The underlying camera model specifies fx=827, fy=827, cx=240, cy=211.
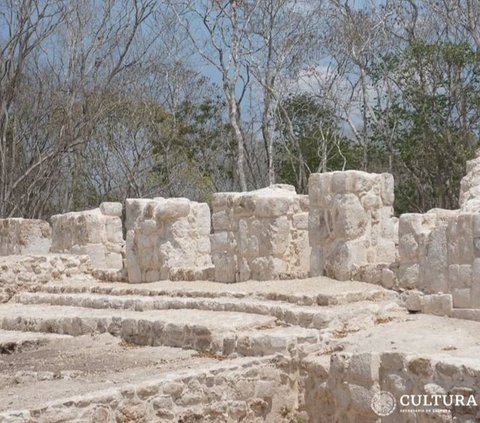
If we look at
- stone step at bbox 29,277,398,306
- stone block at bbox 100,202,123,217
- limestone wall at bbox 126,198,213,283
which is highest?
stone block at bbox 100,202,123,217

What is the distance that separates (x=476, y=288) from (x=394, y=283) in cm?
163

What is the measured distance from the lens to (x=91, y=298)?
10805 mm

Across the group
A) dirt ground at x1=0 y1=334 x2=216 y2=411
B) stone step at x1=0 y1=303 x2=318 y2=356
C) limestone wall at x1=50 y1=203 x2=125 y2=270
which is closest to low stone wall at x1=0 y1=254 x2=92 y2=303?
limestone wall at x1=50 y1=203 x2=125 y2=270

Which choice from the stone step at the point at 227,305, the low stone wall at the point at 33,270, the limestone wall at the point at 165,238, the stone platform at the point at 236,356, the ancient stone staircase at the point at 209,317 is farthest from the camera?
the low stone wall at the point at 33,270

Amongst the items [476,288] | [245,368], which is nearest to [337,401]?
[245,368]

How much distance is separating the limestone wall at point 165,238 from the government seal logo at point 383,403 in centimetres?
597

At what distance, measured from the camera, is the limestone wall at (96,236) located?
47.5ft

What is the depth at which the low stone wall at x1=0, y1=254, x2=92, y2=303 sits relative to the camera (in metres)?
12.4

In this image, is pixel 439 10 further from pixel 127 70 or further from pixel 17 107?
pixel 17 107

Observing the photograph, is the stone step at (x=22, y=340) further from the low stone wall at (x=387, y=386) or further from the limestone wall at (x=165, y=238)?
the low stone wall at (x=387, y=386)

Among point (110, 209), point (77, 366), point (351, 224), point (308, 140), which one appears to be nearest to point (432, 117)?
point (308, 140)

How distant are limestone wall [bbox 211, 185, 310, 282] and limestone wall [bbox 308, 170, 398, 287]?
2.47 feet

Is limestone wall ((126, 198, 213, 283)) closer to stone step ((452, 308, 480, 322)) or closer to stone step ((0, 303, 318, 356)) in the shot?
stone step ((0, 303, 318, 356))

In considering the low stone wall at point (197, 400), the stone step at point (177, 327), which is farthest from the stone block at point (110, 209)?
the low stone wall at point (197, 400)
